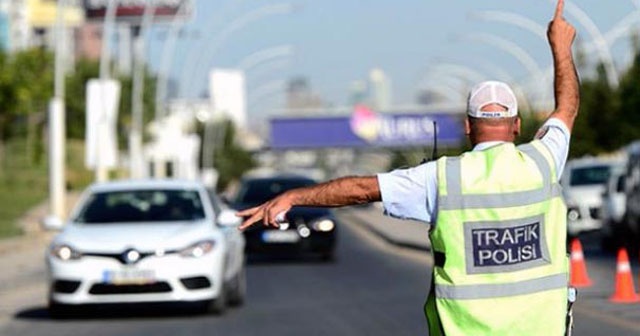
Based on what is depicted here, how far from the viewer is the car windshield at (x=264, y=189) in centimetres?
3102

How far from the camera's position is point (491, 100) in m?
5.91

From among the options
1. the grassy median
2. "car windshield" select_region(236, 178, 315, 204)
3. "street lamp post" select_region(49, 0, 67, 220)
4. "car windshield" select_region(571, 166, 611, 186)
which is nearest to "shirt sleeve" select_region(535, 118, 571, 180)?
"car windshield" select_region(236, 178, 315, 204)

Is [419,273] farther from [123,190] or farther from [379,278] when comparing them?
[123,190]

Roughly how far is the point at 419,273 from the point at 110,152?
1972 centimetres

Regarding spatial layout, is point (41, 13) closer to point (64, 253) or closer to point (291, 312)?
point (291, 312)

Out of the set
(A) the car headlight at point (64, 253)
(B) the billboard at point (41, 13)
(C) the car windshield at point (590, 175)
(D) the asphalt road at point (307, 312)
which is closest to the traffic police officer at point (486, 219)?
(D) the asphalt road at point (307, 312)

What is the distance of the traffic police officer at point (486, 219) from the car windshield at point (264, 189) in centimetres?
2488

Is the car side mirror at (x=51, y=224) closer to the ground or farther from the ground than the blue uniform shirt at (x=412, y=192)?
closer to the ground

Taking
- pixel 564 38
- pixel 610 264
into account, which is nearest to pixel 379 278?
pixel 610 264

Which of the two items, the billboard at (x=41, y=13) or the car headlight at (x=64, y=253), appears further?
the billboard at (x=41, y=13)

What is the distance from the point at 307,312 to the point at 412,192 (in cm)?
1272

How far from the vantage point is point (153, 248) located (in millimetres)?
17422

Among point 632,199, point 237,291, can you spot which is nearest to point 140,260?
point 237,291

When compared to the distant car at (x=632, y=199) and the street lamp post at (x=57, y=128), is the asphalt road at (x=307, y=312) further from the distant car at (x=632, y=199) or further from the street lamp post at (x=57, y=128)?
the street lamp post at (x=57, y=128)
